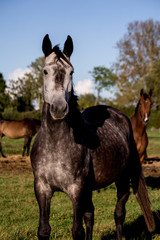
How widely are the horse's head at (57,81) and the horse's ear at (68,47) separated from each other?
75mm

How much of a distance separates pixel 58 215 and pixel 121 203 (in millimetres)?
1477

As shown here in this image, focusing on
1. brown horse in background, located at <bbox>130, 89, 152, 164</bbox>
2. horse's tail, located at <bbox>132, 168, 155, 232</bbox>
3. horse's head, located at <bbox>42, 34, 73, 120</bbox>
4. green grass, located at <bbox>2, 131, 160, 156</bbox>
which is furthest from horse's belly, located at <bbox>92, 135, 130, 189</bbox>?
green grass, located at <bbox>2, 131, 160, 156</bbox>

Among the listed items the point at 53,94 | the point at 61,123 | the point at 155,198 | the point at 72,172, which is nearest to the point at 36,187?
the point at 72,172

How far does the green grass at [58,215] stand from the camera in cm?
424

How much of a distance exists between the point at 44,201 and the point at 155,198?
420cm

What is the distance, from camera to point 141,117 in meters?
8.47

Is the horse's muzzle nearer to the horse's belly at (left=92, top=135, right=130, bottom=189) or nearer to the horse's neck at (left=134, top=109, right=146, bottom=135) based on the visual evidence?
the horse's belly at (left=92, top=135, right=130, bottom=189)

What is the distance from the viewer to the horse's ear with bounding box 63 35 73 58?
2992 mm

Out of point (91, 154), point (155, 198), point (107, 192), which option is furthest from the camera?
point (107, 192)

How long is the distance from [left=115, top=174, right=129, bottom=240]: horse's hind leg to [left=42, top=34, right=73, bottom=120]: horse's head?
7.47 ft

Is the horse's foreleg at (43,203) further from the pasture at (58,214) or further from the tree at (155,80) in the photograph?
the tree at (155,80)

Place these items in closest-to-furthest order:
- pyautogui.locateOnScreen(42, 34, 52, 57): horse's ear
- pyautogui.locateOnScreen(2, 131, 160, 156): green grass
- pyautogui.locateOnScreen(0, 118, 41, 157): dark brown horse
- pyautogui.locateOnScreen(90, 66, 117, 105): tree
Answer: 1. pyautogui.locateOnScreen(42, 34, 52, 57): horse's ear
2. pyautogui.locateOnScreen(0, 118, 41, 157): dark brown horse
3. pyautogui.locateOnScreen(2, 131, 160, 156): green grass
4. pyautogui.locateOnScreen(90, 66, 117, 105): tree

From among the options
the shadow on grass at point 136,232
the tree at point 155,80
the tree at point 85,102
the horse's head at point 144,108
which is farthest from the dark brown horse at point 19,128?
the tree at point 155,80

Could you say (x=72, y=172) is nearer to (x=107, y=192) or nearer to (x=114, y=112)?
(x=114, y=112)
